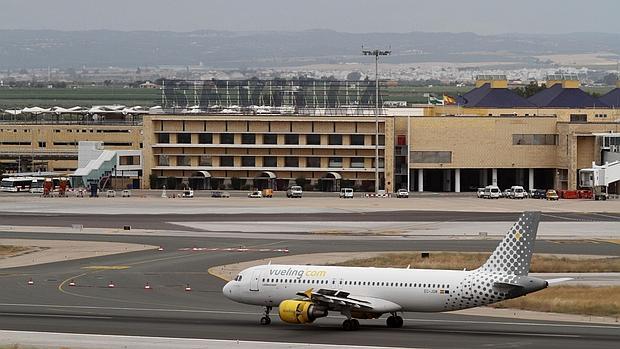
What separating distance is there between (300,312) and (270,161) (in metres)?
134

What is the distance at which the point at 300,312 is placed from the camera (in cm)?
6128

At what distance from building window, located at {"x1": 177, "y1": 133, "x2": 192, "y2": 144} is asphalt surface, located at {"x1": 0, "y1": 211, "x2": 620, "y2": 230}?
52.2m

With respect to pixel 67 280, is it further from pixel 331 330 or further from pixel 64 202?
pixel 64 202

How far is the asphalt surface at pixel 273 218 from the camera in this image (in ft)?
439

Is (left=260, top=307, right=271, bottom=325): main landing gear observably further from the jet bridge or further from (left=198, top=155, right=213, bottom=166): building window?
(left=198, top=155, right=213, bottom=166): building window

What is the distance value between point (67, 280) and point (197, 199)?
87947 millimetres

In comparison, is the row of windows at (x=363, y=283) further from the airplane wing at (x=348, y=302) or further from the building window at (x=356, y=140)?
the building window at (x=356, y=140)

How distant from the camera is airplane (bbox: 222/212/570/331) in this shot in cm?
5984

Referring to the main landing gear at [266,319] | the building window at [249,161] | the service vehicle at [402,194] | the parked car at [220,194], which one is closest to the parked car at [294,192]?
the parked car at [220,194]

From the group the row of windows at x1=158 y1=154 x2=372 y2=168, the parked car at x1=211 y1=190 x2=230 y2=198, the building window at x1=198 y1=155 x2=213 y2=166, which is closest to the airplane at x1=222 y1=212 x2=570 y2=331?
the parked car at x1=211 y1=190 x2=230 y2=198

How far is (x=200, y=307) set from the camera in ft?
238

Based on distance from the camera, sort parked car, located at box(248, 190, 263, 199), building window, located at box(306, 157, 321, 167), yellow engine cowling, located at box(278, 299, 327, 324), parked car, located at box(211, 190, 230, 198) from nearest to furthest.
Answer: yellow engine cowling, located at box(278, 299, 327, 324) → parked car, located at box(248, 190, 263, 199) → parked car, located at box(211, 190, 230, 198) → building window, located at box(306, 157, 321, 167)

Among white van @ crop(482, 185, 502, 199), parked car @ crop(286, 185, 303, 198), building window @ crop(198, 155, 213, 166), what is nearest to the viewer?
white van @ crop(482, 185, 502, 199)

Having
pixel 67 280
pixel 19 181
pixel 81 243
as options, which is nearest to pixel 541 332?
pixel 67 280
